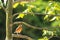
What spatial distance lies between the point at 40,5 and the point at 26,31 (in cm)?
151

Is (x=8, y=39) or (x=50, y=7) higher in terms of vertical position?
(x=50, y=7)

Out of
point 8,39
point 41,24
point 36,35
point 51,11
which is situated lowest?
point 36,35

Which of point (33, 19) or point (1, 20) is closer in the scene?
point (33, 19)

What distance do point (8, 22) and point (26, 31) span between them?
7.11 feet

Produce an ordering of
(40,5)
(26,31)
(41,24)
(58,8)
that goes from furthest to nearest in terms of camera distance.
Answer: (26,31) → (41,24) → (40,5) → (58,8)

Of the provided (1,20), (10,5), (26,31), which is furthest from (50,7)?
(1,20)

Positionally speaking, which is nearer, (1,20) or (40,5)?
(40,5)

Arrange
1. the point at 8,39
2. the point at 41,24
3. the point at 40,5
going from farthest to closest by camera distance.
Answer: the point at 41,24 < the point at 40,5 < the point at 8,39

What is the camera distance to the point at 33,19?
3.29m

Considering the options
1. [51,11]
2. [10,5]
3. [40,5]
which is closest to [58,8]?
[51,11]

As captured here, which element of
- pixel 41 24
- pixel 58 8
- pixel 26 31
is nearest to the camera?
pixel 58 8

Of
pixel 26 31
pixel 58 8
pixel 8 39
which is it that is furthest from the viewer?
pixel 26 31

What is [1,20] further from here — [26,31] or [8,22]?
[8,22]

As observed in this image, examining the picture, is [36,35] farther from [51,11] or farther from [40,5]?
[51,11]
